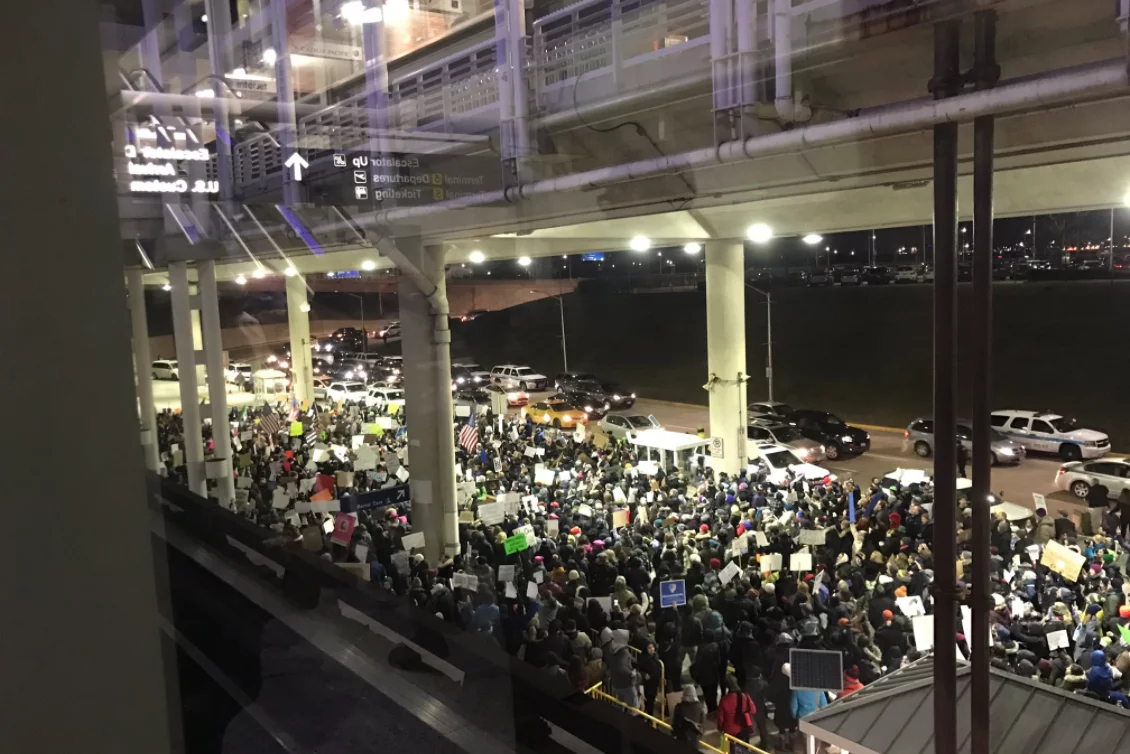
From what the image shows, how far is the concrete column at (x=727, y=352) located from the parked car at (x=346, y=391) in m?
5.62

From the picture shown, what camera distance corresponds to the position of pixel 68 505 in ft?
2.06

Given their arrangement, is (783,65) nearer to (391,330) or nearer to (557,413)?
(391,330)

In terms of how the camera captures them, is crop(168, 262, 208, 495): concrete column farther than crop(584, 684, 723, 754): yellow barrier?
Yes

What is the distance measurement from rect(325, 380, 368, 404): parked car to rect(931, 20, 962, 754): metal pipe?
10.8 metres

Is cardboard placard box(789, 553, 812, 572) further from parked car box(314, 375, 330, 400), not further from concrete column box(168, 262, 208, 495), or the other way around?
parked car box(314, 375, 330, 400)

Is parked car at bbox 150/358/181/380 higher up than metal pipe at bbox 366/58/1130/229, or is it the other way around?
metal pipe at bbox 366/58/1130/229

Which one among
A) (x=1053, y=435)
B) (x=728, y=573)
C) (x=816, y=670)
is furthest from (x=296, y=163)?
(x=1053, y=435)

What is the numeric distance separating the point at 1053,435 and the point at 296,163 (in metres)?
9.72

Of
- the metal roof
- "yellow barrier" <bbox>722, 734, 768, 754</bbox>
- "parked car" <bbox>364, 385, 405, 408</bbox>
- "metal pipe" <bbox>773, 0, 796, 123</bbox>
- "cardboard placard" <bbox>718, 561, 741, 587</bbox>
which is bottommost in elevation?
"yellow barrier" <bbox>722, 734, 768, 754</bbox>

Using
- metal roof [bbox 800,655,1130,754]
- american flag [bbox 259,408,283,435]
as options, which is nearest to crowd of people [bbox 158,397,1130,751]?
metal roof [bbox 800,655,1130,754]

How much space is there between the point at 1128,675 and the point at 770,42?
10.1 ft

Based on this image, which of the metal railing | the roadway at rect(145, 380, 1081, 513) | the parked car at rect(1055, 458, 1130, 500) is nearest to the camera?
the metal railing

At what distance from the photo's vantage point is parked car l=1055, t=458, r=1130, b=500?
813cm

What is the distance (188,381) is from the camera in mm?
7230
